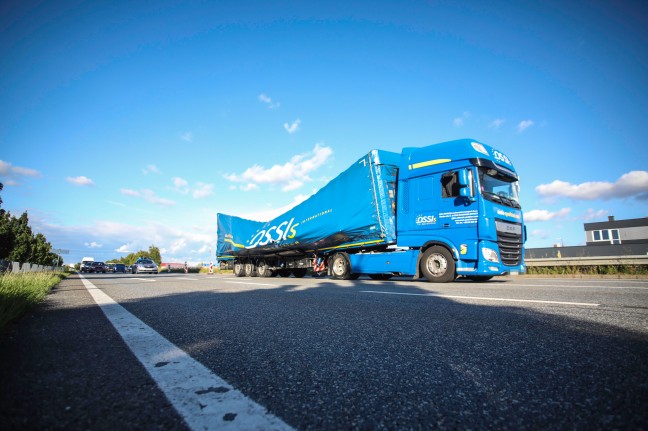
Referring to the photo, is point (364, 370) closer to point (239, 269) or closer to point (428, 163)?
point (428, 163)

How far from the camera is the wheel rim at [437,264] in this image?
27.6ft

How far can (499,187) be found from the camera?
28.0 feet

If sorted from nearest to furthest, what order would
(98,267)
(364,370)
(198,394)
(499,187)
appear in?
1. (198,394)
2. (364,370)
3. (499,187)
4. (98,267)

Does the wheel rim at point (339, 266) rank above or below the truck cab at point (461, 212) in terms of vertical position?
below

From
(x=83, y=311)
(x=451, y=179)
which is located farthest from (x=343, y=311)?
(x=451, y=179)

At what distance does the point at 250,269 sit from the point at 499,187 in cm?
1293

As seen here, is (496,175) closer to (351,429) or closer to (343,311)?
(343,311)

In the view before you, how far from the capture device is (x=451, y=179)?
27.6 feet

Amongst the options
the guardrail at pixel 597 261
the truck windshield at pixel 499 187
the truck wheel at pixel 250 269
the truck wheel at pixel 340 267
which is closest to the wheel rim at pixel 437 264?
the truck windshield at pixel 499 187

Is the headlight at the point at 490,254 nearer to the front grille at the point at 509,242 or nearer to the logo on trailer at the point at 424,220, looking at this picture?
the front grille at the point at 509,242

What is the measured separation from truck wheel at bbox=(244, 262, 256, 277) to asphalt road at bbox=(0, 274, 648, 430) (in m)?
14.1

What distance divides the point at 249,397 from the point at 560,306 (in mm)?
3886

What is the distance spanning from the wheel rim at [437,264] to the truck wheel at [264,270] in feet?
29.8

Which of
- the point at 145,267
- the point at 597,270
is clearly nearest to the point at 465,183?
the point at 597,270
